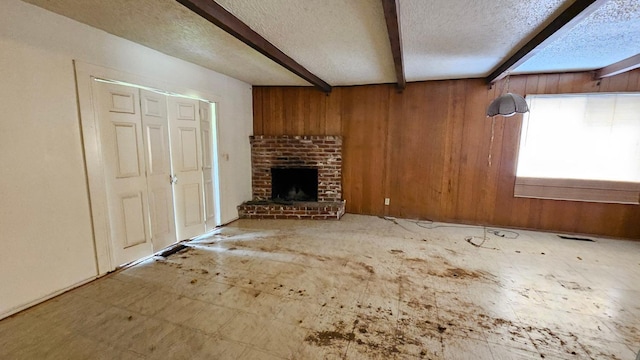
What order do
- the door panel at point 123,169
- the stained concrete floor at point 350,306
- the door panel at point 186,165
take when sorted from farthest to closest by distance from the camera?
the door panel at point 186,165 < the door panel at point 123,169 < the stained concrete floor at point 350,306

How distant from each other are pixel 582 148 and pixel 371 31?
144 inches

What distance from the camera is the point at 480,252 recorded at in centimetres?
335

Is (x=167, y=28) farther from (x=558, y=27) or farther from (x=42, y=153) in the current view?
(x=558, y=27)

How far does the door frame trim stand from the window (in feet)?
17.9

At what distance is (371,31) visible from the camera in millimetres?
2527

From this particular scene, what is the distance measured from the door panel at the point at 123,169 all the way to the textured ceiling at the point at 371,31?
666 mm

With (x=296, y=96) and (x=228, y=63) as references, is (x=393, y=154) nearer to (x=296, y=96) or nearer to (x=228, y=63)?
(x=296, y=96)

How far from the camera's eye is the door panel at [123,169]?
2662 mm

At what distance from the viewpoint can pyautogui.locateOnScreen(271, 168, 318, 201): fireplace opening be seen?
5122 millimetres

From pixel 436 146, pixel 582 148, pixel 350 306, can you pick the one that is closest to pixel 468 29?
pixel 436 146

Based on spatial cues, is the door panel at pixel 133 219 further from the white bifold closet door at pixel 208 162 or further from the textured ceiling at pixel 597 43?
the textured ceiling at pixel 597 43

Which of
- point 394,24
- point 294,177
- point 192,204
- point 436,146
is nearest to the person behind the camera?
point 394,24

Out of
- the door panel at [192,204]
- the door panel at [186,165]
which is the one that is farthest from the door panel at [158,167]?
the door panel at [192,204]

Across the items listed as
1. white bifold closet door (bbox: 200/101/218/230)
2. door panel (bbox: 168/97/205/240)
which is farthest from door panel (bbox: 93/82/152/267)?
white bifold closet door (bbox: 200/101/218/230)
